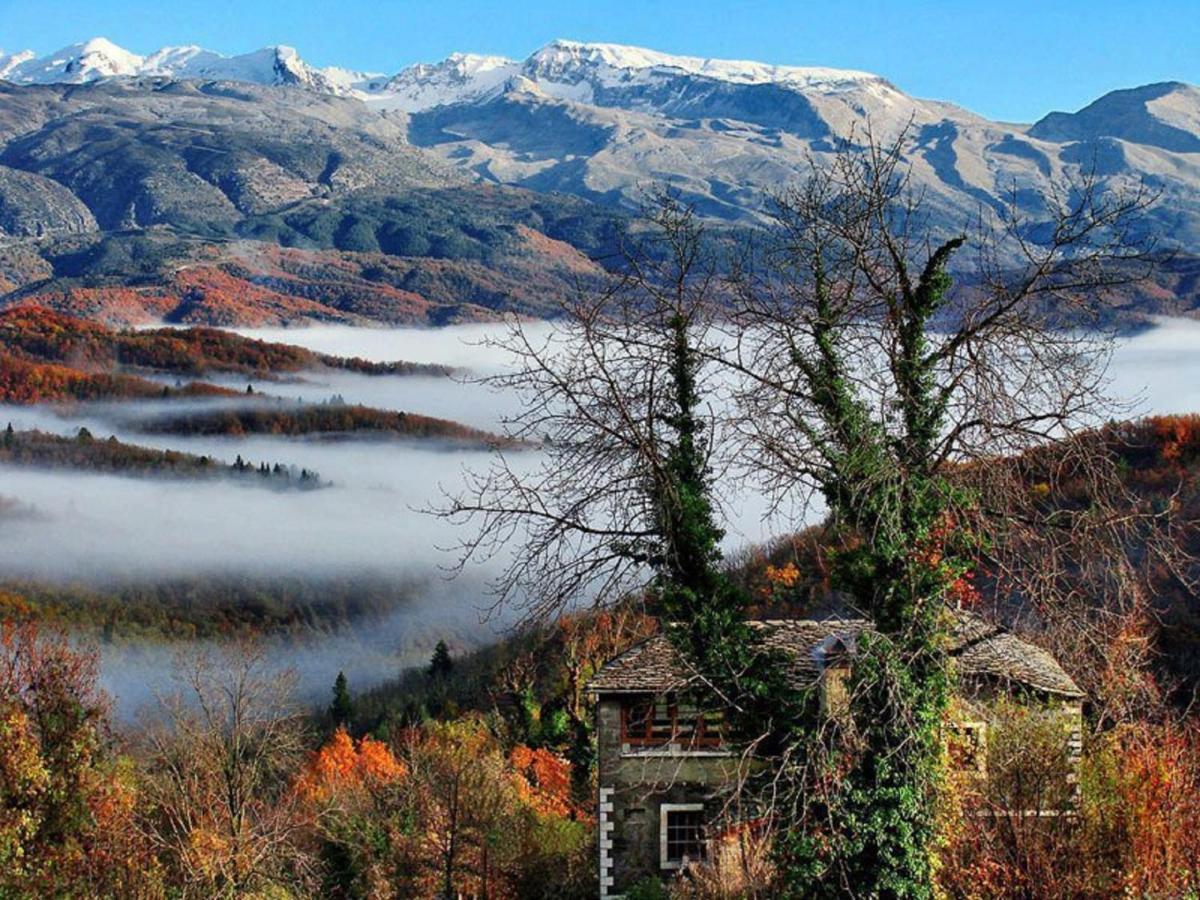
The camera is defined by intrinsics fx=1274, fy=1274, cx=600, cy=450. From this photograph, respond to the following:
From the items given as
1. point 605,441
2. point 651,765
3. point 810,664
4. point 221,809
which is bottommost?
point 221,809

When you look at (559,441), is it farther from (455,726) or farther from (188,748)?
(455,726)

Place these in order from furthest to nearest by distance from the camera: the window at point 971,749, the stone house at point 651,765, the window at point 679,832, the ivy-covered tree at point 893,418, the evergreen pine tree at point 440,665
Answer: the evergreen pine tree at point 440,665, the window at point 679,832, the stone house at point 651,765, the window at point 971,749, the ivy-covered tree at point 893,418

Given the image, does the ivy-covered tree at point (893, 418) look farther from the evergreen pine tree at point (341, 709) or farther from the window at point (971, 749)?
the evergreen pine tree at point (341, 709)

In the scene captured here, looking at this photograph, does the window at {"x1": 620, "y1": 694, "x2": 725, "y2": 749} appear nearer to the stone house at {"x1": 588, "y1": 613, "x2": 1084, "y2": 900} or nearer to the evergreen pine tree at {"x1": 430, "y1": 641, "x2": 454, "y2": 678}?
the stone house at {"x1": 588, "y1": 613, "x2": 1084, "y2": 900}

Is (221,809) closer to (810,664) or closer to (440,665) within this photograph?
(810,664)

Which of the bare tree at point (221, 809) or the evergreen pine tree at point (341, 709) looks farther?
the evergreen pine tree at point (341, 709)

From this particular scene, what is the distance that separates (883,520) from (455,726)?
5312 centimetres

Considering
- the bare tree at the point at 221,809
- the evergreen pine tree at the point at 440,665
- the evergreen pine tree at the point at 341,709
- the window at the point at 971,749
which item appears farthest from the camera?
the evergreen pine tree at the point at 440,665

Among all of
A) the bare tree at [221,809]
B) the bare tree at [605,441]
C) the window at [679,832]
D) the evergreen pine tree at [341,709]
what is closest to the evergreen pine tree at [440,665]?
the evergreen pine tree at [341,709]

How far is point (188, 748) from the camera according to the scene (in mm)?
37750

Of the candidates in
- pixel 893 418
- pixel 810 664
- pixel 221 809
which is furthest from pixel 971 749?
pixel 221 809

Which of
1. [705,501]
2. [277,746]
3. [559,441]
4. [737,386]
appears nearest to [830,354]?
[737,386]

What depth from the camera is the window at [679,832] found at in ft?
75.6

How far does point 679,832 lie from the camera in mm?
23391
